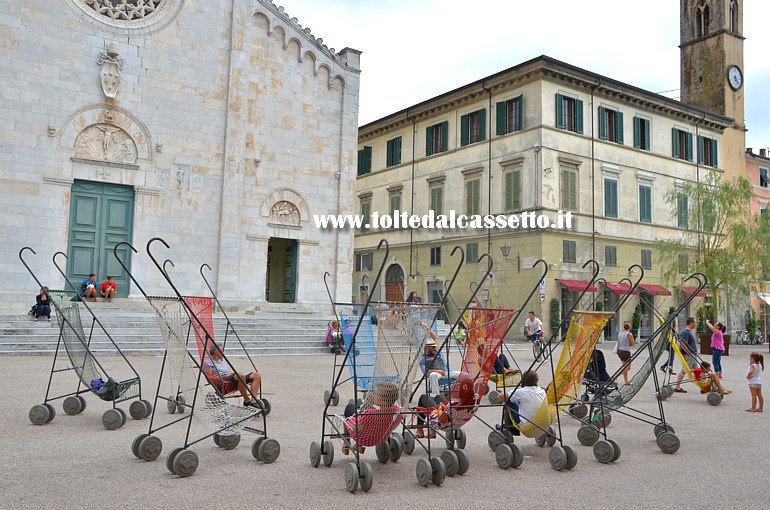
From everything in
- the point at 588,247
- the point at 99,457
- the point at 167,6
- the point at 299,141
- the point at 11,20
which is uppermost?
the point at 167,6

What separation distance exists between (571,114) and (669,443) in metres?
27.2

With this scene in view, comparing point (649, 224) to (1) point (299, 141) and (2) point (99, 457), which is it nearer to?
(1) point (299, 141)

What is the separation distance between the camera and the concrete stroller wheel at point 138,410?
8.51 m

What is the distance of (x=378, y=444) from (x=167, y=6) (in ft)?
67.2

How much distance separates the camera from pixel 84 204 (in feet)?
70.3

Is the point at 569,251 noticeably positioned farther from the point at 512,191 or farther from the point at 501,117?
the point at 501,117

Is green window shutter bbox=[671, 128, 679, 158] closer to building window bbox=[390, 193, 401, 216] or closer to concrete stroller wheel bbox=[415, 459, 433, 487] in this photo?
building window bbox=[390, 193, 401, 216]

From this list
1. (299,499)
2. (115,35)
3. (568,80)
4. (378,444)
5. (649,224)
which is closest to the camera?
(299,499)

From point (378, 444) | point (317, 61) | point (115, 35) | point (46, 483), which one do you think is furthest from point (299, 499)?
point (317, 61)

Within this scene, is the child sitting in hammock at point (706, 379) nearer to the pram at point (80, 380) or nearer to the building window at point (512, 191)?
the pram at point (80, 380)

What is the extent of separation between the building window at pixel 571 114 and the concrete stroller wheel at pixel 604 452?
2685cm

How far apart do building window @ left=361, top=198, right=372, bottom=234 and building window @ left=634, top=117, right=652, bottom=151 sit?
50.5 feet

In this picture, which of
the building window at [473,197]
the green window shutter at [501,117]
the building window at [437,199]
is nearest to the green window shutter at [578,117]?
the green window shutter at [501,117]

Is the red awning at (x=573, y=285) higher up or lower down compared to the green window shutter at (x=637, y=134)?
lower down
